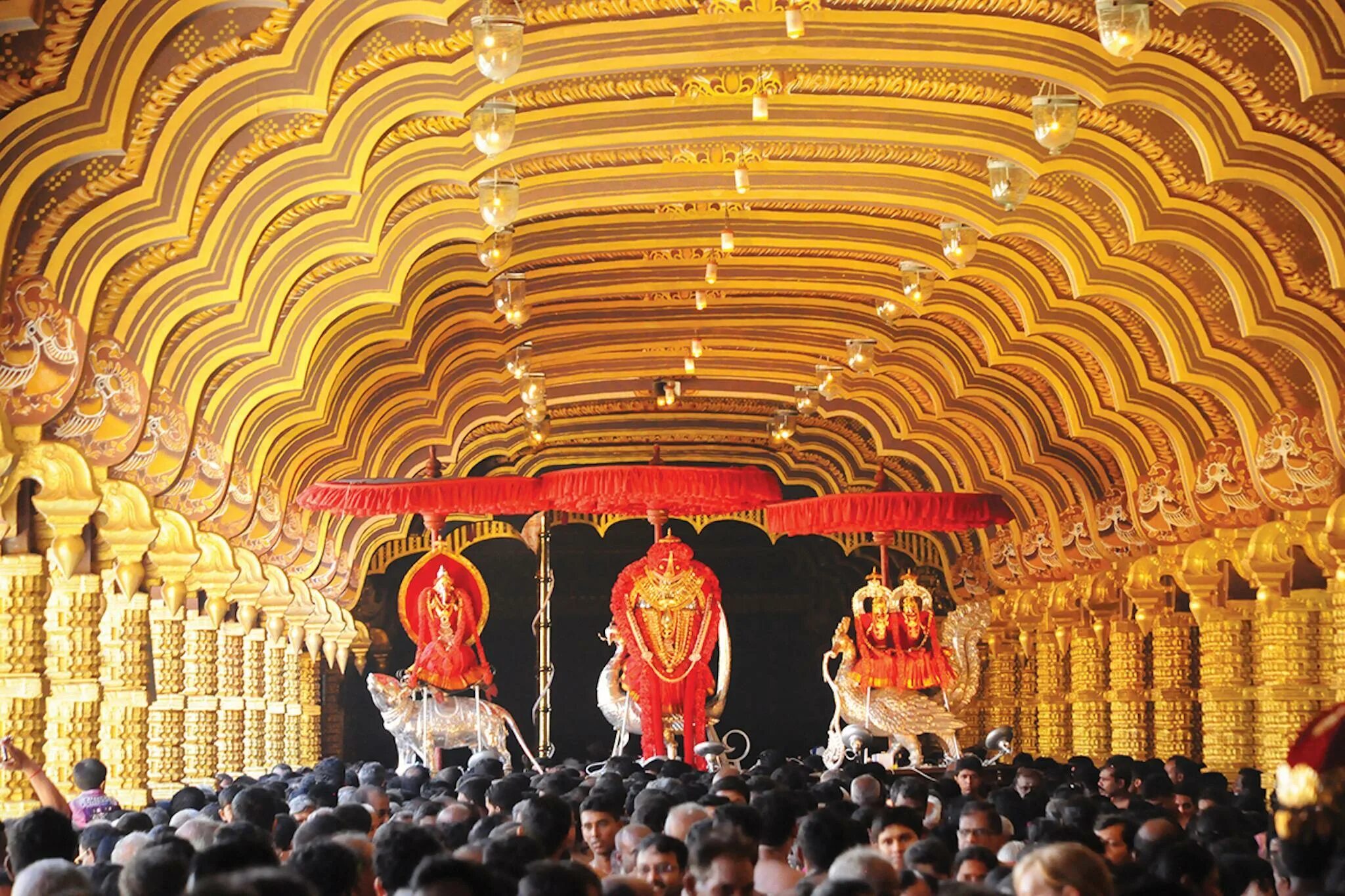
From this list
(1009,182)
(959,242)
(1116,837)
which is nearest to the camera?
(1116,837)

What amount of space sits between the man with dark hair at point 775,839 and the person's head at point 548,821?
853 millimetres

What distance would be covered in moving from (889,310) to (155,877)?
50.7 ft

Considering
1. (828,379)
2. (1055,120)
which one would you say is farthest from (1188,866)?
(828,379)

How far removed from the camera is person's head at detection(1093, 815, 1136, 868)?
9508 millimetres

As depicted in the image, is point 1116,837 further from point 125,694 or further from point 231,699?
point 231,699

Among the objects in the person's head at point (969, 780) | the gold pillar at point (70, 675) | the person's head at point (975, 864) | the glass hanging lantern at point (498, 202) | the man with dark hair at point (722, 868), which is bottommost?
the person's head at point (969, 780)

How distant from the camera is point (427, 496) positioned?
1880 centimetres

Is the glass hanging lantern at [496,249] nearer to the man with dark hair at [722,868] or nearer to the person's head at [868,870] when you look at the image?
the man with dark hair at [722,868]

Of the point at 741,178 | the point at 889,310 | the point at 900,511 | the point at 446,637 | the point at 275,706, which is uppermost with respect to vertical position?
the point at 741,178

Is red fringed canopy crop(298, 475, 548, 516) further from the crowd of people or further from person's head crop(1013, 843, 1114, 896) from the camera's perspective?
person's head crop(1013, 843, 1114, 896)

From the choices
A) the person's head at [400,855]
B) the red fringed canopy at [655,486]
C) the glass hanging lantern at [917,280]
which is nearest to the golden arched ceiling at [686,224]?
the glass hanging lantern at [917,280]

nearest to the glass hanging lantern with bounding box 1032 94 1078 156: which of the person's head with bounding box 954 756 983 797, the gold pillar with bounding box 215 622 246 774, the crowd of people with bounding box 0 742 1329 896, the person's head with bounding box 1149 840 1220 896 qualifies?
the crowd of people with bounding box 0 742 1329 896

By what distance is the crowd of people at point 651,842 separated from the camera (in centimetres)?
613

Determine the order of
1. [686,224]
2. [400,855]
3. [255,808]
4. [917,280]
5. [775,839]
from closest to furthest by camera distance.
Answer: [400,855] → [775,839] → [255,808] → [686,224] → [917,280]
